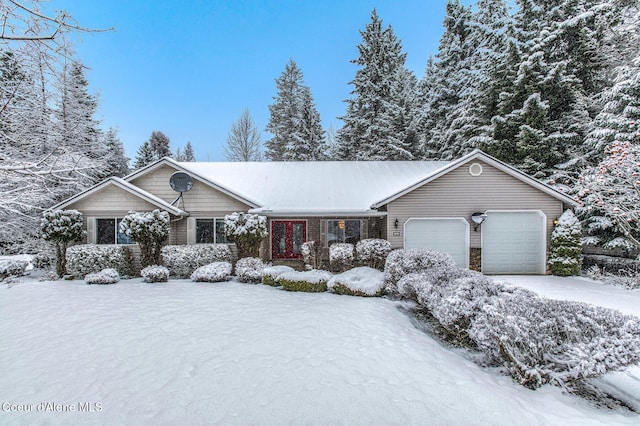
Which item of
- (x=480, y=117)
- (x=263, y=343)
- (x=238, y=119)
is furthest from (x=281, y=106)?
(x=263, y=343)

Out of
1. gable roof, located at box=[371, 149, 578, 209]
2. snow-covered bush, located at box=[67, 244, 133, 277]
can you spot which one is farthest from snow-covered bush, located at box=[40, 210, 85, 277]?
gable roof, located at box=[371, 149, 578, 209]

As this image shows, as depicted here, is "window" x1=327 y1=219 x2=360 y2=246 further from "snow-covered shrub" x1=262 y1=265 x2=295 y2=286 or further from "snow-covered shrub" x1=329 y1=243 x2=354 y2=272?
"snow-covered shrub" x1=262 y1=265 x2=295 y2=286

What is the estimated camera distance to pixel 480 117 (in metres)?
17.2

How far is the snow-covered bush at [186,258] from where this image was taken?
10.3m

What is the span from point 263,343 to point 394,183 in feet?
35.7

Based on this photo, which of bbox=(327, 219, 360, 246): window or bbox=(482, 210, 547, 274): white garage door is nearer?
bbox=(482, 210, 547, 274): white garage door

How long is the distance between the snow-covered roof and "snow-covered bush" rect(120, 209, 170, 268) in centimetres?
231

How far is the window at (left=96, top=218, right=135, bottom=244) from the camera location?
35.7 feet

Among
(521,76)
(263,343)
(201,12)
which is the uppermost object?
(201,12)

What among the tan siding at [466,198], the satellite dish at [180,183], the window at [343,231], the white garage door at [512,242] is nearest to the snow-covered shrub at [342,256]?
the tan siding at [466,198]

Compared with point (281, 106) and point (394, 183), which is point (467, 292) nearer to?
point (394, 183)

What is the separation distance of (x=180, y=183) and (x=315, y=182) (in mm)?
5969

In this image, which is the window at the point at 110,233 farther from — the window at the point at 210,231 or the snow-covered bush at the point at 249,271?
the snow-covered bush at the point at 249,271

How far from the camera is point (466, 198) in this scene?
11242 mm
